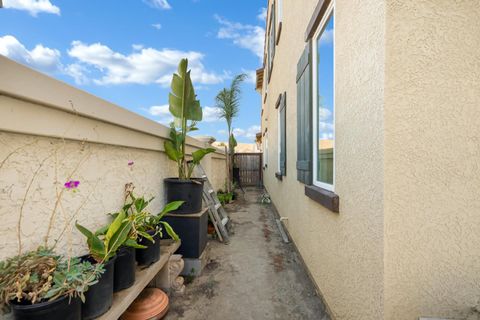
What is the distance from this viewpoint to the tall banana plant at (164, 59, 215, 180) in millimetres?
2871

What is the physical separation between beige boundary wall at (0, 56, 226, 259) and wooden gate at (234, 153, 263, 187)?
10740mm

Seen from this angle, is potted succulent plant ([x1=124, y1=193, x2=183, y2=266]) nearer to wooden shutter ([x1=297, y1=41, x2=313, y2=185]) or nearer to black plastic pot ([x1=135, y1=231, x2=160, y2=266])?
black plastic pot ([x1=135, y1=231, x2=160, y2=266])

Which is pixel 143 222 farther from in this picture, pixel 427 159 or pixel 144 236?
pixel 427 159

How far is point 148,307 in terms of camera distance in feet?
6.27

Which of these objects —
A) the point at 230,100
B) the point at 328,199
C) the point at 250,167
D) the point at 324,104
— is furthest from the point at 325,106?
the point at 250,167

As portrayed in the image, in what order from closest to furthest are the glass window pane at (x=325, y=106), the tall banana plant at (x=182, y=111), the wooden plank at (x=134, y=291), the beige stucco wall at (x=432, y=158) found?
the beige stucco wall at (x=432, y=158), the wooden plank at (x=134, y=291), the glass window pane at (x=325, y=106), the tall banana plant at (x=182, y=111)

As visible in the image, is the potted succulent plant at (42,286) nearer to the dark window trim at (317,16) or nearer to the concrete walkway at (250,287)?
the concrete walkway at (250,287)

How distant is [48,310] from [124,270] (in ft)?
1.92

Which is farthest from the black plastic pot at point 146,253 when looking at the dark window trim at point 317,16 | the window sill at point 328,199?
the dark window trim at point 317,16

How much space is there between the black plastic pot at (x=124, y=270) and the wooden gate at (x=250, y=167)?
442 inches

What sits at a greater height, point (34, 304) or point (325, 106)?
point (325, 106)

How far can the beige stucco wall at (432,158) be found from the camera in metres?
1.12

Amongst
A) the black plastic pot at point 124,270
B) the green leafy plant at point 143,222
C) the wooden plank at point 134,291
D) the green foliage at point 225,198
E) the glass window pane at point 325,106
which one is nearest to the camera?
the wooden plank at point 134,291

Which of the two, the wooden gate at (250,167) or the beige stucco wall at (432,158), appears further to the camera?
the wooden gate at (250,167)
